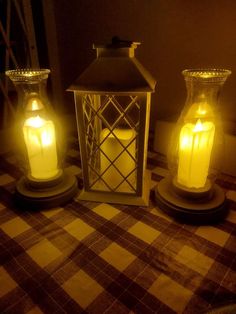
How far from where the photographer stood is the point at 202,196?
24.7 inches

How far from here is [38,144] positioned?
650 millimetres

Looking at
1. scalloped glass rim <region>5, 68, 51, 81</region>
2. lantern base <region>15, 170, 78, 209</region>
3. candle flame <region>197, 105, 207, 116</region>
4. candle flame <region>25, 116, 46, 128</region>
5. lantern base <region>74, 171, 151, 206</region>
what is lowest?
lantern base <region>74, 171, 151, 206</region>

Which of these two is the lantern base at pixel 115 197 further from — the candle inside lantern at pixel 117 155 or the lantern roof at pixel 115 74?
the lantern roof at pixel 115 74

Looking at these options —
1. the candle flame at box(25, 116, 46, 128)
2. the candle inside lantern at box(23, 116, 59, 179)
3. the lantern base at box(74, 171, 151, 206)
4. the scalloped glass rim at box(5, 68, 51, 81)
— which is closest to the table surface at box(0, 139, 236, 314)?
the lantern base at box(74, 171, 151, 206)

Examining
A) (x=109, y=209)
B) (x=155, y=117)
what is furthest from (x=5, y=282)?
(x=155, y=117)

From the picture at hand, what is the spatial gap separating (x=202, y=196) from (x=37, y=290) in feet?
1.43

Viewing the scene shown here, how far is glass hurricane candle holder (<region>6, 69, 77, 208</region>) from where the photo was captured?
0.63 meters

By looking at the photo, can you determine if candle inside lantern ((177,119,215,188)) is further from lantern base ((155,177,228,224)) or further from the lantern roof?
the lantern roof

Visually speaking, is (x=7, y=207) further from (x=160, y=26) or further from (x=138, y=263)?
(x=160, y=26)

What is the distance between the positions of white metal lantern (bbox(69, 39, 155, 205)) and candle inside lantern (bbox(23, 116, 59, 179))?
9 cm

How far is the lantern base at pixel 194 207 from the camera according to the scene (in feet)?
1.99

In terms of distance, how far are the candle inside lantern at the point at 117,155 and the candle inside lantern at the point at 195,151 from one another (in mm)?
129

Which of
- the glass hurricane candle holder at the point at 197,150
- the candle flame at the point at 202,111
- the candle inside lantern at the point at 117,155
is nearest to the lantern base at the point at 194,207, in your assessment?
the glass hurricane candle holder at the point at 197,150

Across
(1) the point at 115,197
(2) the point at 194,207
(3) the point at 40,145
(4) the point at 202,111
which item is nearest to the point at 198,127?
(4) the point at 202,111
